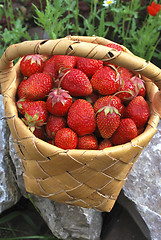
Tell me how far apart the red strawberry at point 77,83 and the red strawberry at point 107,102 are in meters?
0.05

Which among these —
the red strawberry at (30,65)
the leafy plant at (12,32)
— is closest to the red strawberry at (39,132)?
the red strawberry at (30,65)

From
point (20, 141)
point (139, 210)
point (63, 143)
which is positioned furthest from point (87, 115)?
point (139, 210)

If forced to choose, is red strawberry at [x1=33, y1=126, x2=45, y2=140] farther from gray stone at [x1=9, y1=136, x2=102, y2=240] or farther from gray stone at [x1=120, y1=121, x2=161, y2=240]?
gray stone at [x1=120, y1=121, x2=161, y2=240]

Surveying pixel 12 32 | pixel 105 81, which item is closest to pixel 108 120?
pixel 105 81

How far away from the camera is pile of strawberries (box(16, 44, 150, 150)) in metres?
0.88

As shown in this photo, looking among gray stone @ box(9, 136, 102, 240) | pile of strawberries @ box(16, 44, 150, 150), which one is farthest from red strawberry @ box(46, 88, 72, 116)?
gray stone @ box(9, 136, 102, 240)

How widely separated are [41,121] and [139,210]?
0.55 meters

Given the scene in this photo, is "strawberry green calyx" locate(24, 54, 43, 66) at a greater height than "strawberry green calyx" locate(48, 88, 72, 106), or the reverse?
"strawberry green calyx" locate(24, 54, 43, 66)

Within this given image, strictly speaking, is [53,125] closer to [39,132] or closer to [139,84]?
[39,132]

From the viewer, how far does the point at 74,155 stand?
786mm

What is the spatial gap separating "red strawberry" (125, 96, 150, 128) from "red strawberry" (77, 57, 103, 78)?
175 mm

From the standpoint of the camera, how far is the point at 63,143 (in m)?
0.84

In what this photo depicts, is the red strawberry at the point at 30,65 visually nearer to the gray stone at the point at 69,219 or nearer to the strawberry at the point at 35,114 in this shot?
the strawberry at the point at 35,114

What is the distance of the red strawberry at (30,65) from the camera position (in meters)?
1.00
